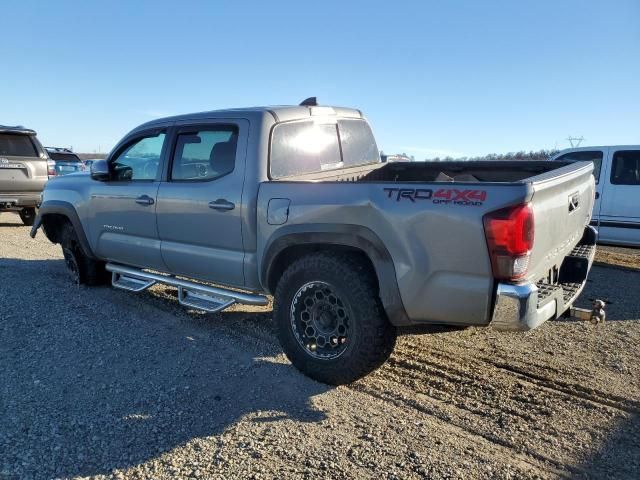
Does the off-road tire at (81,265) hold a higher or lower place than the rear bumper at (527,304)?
lower

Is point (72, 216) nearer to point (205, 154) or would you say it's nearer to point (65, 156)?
point (205, 154)

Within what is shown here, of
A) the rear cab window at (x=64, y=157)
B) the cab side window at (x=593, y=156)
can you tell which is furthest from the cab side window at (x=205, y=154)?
the rear cab window at (x=64, y=157)

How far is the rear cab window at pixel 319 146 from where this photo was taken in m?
4.33

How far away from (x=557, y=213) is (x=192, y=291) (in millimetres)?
3129

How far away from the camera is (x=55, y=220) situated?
6715 mm

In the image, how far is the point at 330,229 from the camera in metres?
3.57

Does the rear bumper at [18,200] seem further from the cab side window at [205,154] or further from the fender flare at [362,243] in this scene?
the fender flare at [362,243]

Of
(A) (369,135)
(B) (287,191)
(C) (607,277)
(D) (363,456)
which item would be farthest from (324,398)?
(C) (607,277)

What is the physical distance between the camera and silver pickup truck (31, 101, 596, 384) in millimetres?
3020

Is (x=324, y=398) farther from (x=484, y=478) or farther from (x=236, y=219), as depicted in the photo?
(x=236, y=219)

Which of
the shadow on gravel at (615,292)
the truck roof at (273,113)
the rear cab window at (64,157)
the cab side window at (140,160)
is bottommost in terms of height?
the shadow on gravel at (615,292)

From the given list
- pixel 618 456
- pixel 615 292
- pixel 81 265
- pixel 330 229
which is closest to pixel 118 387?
pixel 330 229

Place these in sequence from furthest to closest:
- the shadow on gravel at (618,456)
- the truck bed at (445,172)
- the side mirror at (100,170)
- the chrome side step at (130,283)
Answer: the side mirror at (100,170), the chrome side step at (130,283), the truck bed at (445,172), the shadow on gravel at (618,456)

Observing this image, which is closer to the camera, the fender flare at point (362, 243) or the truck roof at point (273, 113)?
the fender flare at point (362, 243)
